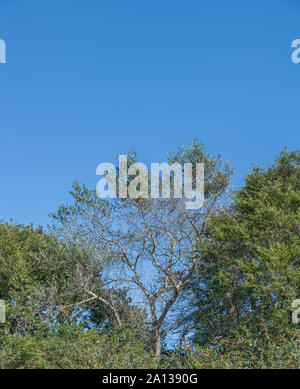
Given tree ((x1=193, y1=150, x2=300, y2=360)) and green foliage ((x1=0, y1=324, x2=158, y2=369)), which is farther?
tree ((x1=193, y1=150, x2=300, y2=360))

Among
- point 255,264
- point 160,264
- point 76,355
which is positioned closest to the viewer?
point 76,355

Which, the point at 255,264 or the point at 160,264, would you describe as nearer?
the point at 255,264

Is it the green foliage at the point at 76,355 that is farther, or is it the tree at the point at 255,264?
the tree at the point at 255,264

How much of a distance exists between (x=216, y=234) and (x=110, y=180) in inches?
241

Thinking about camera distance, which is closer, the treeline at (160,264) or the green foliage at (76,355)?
the green foliage at (76,355)

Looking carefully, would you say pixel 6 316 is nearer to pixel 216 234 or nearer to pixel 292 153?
pixel 216 234

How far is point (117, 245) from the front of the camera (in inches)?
808

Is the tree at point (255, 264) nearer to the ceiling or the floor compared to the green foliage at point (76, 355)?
nearer to the ceiling

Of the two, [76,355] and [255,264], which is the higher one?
[255,264]

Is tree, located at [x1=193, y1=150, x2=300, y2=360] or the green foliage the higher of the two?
tree, located at [x1=193, y1=150, x2=300, y2=360]

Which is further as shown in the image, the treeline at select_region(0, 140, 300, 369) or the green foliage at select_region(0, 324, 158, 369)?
the treeline at select_region(0, 140, 300, 369)

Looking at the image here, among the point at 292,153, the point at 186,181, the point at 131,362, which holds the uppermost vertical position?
the point at 292,153

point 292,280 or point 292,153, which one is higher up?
point 292,153
